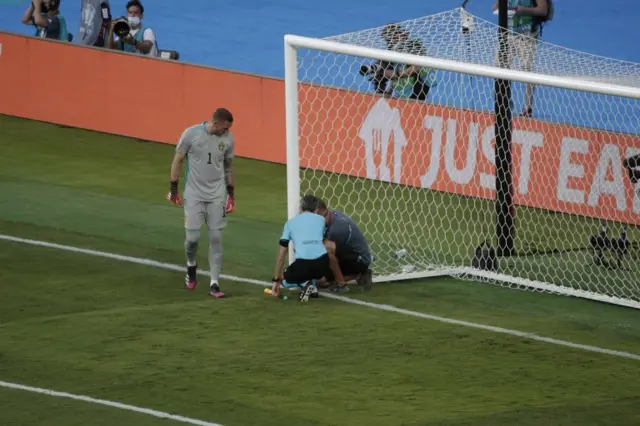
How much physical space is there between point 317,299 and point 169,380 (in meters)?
3.45

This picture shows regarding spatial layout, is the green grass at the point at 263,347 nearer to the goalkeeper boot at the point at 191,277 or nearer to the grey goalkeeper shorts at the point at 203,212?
the goalkeeper boot at the point at 191,277

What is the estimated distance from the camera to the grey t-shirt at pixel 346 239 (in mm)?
17547

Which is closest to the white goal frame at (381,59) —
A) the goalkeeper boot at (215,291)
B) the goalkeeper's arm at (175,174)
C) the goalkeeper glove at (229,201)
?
the goalkeeper glove at (229,201)

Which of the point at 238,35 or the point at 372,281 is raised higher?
the point at 238,35

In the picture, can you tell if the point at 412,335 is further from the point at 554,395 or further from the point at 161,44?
the point at 161,44

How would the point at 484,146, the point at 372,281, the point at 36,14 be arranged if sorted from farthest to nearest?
the point at 36,14
the point at 484,146
the point at 372,281

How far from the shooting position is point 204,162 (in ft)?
54.9

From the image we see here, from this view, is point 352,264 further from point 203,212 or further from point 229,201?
point 203,212

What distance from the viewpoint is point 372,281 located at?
18016mm

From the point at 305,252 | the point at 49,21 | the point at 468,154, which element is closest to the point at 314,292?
the point at 305,252

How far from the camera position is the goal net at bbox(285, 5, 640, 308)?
59.7 feet

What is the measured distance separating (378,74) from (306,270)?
5.92m

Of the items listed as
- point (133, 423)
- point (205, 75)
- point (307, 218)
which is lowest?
point (133, 423)

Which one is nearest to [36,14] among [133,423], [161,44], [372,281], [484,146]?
[161,44]
